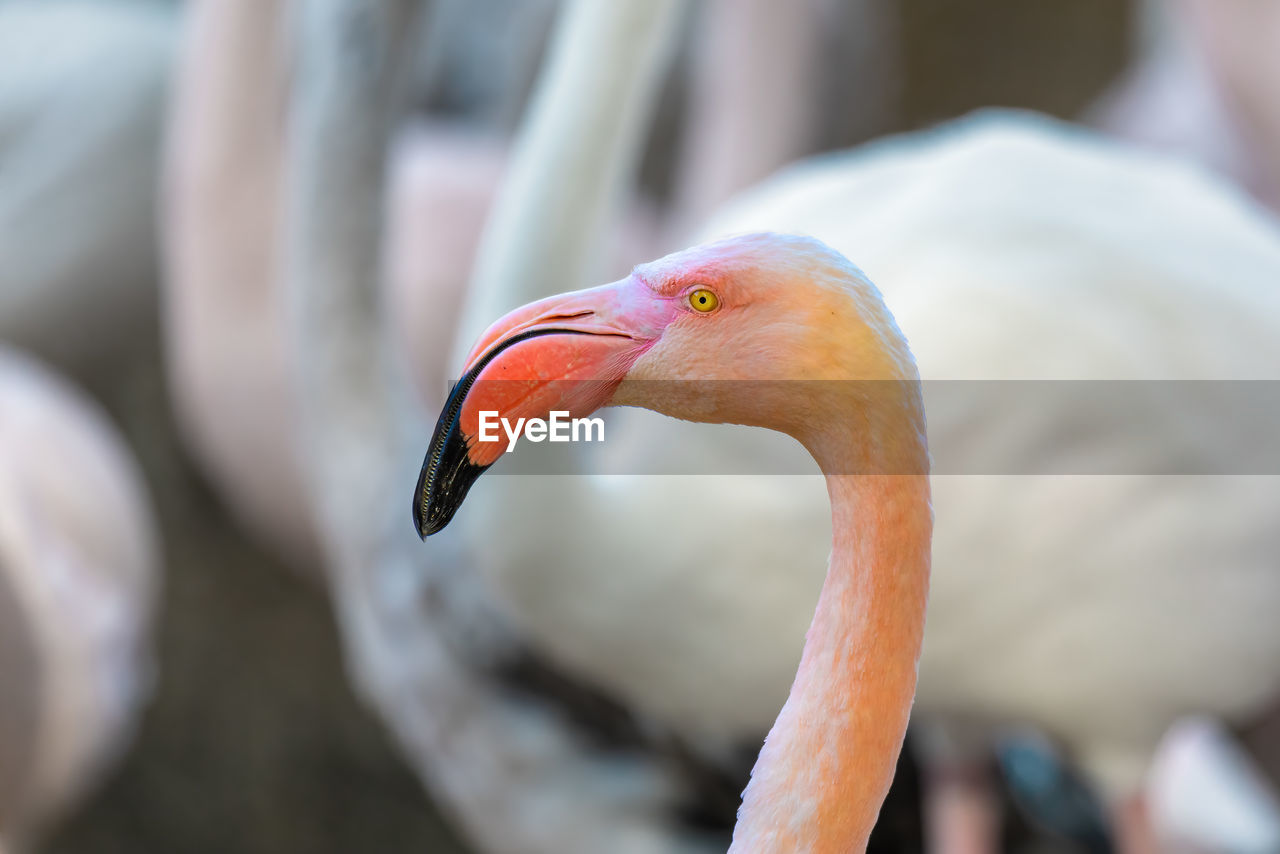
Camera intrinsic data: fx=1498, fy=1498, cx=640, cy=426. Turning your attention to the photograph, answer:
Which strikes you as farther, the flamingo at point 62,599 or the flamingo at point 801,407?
the flamingo at point 62,599

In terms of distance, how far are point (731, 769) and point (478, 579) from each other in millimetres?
260

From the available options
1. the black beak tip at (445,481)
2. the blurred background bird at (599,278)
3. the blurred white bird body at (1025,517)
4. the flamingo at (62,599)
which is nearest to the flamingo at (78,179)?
the blurred background bird at (599,278)

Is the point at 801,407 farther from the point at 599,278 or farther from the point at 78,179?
the point at 78,179

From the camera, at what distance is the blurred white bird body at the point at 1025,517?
35.2 inches

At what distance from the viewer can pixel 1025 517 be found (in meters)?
0.90

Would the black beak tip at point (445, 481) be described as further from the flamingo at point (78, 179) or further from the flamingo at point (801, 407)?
the flamingo at point (78, 179)

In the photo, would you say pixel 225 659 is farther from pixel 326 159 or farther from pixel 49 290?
pixel 326 159

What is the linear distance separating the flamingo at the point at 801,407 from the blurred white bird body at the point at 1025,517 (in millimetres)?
501

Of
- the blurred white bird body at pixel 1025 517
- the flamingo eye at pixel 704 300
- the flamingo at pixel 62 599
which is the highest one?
the flamingo eye at pixel 704 300

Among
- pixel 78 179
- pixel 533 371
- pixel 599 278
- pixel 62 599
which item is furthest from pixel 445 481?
pixel 78 179

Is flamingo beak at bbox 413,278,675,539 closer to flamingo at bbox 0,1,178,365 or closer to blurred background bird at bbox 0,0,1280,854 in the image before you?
blurred background bird at bbox 0,0,1280,854

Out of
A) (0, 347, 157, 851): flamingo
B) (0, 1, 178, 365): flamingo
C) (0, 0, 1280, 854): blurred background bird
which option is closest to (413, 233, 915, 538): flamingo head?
(0, 0, 1280, 854): blurred background bird

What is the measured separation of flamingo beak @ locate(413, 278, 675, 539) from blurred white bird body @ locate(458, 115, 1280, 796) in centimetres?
50

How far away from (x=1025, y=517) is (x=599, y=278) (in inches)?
11.9
